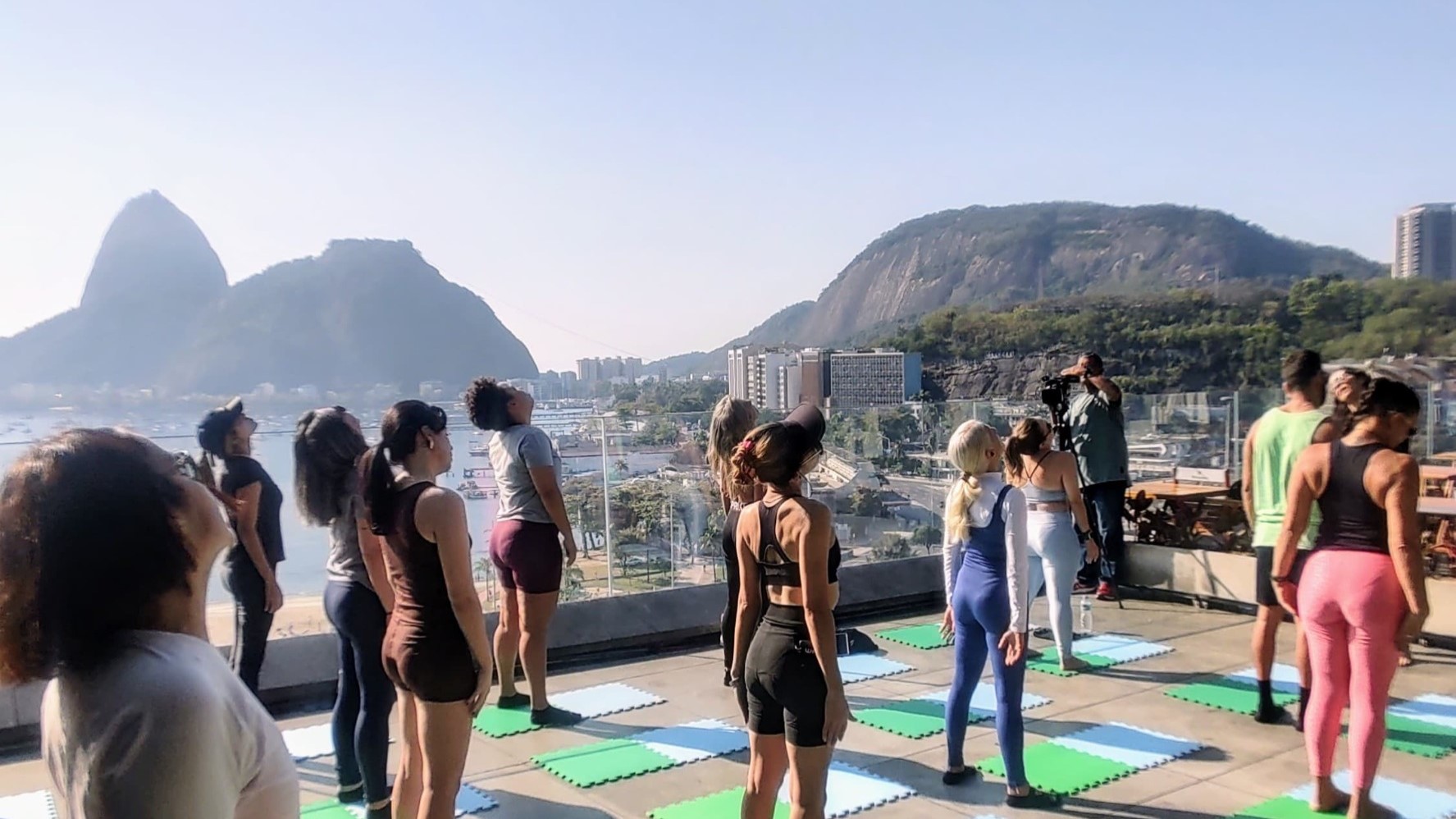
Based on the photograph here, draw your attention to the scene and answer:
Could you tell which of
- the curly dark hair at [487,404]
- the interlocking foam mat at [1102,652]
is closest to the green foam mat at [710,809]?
the curly dark hair at [487,404]

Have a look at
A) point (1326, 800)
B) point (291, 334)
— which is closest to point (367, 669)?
point (1326, 800)

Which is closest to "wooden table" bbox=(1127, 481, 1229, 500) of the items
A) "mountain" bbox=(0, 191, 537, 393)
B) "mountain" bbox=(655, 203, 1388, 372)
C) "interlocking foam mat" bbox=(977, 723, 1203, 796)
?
"interlocking foam mat" bbox=(977, 723, 1203, 796)

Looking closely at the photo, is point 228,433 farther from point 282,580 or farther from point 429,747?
point 429,747

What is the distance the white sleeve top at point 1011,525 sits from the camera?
4.32 metres

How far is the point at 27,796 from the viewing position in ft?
15.3

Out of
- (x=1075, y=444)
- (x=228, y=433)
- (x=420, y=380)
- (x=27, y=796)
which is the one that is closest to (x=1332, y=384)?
(x=1075, y=444)

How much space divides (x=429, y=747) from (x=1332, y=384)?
474cm

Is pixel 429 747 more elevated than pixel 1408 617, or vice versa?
pixel 1408 617

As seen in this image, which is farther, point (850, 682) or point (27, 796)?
point (850, 682)

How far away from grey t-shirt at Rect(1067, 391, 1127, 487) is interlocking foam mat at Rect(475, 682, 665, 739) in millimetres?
4255

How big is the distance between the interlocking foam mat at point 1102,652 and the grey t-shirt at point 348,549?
14.5 ft

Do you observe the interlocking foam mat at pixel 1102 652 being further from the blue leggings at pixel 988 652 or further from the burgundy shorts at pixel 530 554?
the burgundy shorts at pixel 530 554

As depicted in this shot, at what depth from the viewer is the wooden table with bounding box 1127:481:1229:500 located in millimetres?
8867

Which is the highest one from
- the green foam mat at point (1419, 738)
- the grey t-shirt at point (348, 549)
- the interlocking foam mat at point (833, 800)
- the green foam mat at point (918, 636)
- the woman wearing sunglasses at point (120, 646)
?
the woman wearing sunglasses at point (120, 646)
